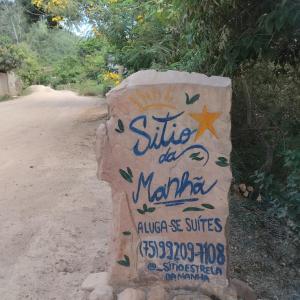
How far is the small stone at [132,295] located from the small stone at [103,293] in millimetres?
77

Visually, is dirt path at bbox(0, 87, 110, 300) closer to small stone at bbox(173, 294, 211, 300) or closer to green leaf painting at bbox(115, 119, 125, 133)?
small stone at bbox(173, 294, 211, 300)

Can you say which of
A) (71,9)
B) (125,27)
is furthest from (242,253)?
(71,9)

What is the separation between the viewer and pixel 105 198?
5418 millimetres

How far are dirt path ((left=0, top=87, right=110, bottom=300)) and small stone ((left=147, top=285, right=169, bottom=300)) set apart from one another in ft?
1.97

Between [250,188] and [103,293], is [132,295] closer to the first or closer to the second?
[103,293]

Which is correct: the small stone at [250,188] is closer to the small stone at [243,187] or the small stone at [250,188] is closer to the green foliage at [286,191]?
the small stone at [243,187]

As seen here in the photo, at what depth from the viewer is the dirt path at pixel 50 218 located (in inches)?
142

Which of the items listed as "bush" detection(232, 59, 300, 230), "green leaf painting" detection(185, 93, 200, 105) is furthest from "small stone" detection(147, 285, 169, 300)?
"bush" detection(232, 59, 300, 230)

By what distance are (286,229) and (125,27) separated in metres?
5.15

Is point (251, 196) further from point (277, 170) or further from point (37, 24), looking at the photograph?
point (37, 24)

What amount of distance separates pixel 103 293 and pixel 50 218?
5.94 ft

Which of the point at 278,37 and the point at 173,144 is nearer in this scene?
the point at 173,144

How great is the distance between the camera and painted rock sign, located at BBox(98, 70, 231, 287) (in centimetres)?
294

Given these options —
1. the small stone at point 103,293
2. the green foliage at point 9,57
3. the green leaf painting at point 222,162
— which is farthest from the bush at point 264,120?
the green foliage at point 9,57
